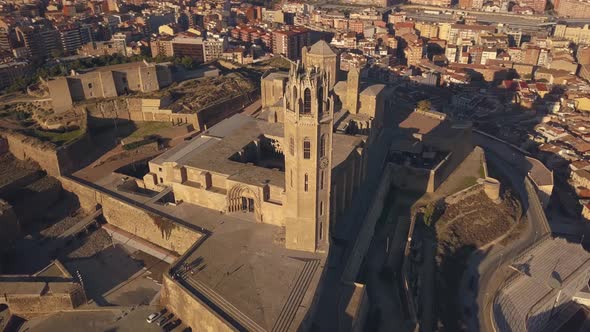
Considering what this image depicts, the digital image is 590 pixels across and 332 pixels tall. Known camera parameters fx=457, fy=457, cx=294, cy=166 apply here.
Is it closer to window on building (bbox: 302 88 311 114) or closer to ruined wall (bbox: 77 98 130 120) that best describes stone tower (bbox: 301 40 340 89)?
ruined wall (bbox: 77 98 130 120)

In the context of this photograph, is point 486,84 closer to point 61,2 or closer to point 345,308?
point 345,308

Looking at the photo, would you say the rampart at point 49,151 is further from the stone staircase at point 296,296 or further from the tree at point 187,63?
the stone staircase at point 296,296

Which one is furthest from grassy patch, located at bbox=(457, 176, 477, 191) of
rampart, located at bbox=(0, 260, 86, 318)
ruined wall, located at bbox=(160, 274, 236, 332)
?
rampart, located at bbox=(0, 260, 86, 318)

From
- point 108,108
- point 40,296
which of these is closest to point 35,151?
point 108,108

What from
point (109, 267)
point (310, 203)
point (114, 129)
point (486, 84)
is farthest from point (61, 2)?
point (310, 203)

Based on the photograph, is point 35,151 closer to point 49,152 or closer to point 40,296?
point 49,152

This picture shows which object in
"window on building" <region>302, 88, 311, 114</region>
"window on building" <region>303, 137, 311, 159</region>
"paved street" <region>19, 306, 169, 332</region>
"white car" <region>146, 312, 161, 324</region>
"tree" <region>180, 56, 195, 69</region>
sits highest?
"window on building" <region>302, 88, 311, 114</region>
